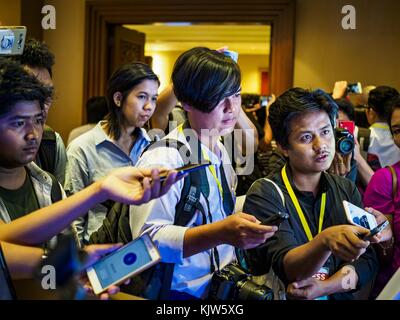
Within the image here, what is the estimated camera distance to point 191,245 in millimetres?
1226

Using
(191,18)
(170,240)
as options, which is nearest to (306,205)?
(170,240)

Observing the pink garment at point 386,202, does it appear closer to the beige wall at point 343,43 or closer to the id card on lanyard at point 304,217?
the id card on lanyard at point 304,217

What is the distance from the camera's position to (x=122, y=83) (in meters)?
2.28

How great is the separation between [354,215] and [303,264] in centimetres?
17

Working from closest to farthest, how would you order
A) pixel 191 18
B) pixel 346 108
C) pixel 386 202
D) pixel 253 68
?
pixel 386 202
pixel 346 108
pixel 191 18
pixel 253 68

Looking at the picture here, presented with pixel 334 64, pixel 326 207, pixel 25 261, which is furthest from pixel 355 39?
pixel 25 261

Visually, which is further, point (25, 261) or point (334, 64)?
point (334, 64)

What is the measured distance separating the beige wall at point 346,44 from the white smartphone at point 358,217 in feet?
11.3

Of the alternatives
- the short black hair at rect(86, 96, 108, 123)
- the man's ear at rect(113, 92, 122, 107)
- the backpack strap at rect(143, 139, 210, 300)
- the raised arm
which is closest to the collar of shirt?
the backpack strap at rect(143, 139, 210, 300)

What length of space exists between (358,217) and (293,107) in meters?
0.43

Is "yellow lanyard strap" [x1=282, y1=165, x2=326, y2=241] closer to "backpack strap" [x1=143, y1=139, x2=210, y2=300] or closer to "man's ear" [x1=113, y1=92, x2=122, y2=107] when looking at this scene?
"backpack strap" [x1=143, y1=139, x2=210, y2=300]

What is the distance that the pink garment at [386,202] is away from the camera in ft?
5.78

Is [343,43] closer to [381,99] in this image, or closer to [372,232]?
[381,99]
